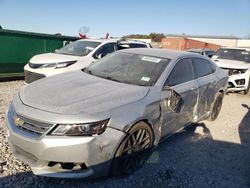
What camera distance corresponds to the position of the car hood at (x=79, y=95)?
9.40ft

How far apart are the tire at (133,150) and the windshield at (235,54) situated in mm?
8031

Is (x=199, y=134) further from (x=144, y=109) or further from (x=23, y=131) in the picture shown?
(x=23, y=131)

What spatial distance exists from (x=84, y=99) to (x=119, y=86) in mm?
645

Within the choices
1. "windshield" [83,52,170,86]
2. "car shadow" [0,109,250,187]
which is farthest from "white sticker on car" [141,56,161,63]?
"car shadow" [0,109,250,187]

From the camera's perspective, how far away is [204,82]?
15.9ft

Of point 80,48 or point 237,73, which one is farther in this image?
point 237,73

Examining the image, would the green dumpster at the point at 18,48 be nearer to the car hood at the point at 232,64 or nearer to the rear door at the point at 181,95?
the rear door at the point at 181,95

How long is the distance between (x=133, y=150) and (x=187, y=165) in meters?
1.01

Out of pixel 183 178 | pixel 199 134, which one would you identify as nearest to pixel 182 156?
pixel 183 178

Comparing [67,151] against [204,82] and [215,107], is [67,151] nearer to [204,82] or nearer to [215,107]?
[204,82]

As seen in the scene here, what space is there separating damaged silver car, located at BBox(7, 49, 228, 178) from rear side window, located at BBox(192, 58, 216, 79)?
31 cm

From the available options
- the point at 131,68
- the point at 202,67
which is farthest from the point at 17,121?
the point at 202,67

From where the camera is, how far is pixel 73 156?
2.69m

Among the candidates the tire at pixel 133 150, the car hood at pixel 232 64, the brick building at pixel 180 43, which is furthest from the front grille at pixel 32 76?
the brick building at pixel 180 43
